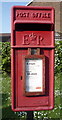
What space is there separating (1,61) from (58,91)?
304cm

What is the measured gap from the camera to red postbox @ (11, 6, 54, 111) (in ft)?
9.39

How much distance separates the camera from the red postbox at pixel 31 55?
9.39ft

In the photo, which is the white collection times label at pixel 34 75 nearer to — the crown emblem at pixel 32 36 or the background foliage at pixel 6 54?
the crown emblem at pixel 32 36

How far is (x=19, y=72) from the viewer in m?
2.89

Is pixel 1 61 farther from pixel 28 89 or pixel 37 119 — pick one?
pixel 28 89

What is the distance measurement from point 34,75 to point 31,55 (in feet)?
0.93

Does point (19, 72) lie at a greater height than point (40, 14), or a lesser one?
lesser

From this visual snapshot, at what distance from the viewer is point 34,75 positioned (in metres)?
2.91

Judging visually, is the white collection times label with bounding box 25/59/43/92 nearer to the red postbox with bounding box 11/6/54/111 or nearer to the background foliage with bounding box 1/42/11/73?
the red postbox with bounding box 11/6/54/111

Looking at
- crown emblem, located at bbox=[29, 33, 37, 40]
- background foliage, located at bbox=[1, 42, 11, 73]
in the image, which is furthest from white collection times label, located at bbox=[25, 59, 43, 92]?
background foliage, located at bbox=[1, 42, 11, 73]

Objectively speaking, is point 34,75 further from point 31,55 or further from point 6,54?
point 6,54

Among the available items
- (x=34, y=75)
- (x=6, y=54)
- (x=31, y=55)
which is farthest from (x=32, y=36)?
(x=6, y=54)

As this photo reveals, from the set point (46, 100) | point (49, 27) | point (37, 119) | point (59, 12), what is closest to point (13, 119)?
point (37, 119)

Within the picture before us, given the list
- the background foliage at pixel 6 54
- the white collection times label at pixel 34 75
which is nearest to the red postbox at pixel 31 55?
the white collection times label at pixel 34 75
